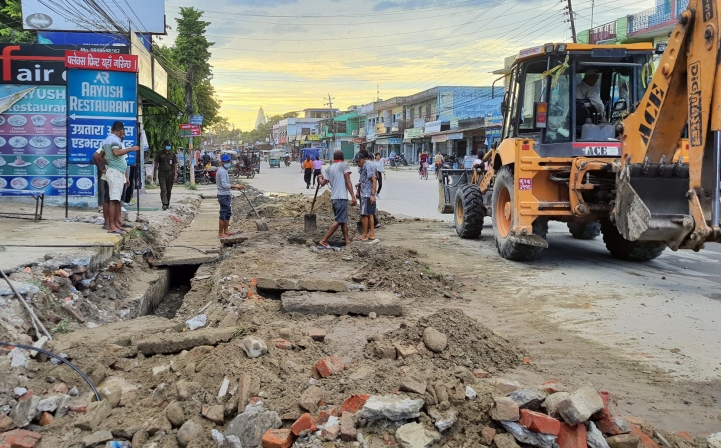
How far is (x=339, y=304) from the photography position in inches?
234

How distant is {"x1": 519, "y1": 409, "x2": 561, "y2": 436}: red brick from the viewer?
311cm

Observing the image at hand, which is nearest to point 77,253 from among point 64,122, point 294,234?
point 294,234

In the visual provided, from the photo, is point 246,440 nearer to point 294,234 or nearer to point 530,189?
point 530,189

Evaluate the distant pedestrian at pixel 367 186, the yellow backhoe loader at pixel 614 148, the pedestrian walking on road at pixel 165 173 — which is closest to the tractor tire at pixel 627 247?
the yellow backhoe loader at pixel 614 148

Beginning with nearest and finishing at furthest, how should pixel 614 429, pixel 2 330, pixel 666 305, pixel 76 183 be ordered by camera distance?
pixel 614 429, pixel 2 330, pixel 666 305, pixel 76 183

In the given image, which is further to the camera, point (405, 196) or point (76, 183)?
point (405, 196)

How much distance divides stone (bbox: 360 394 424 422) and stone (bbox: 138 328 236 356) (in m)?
1.92

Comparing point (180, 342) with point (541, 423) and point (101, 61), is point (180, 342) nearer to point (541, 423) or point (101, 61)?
point (541, 423)

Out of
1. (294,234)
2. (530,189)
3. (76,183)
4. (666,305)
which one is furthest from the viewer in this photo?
(76,183)

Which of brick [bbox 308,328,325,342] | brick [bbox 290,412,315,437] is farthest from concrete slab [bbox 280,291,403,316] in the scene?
brick [bbox 290,412,315,437]

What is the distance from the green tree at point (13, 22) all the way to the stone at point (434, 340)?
26.7 metres

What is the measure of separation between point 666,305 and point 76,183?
11167mm

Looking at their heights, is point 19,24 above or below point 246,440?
above

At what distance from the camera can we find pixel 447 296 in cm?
691
